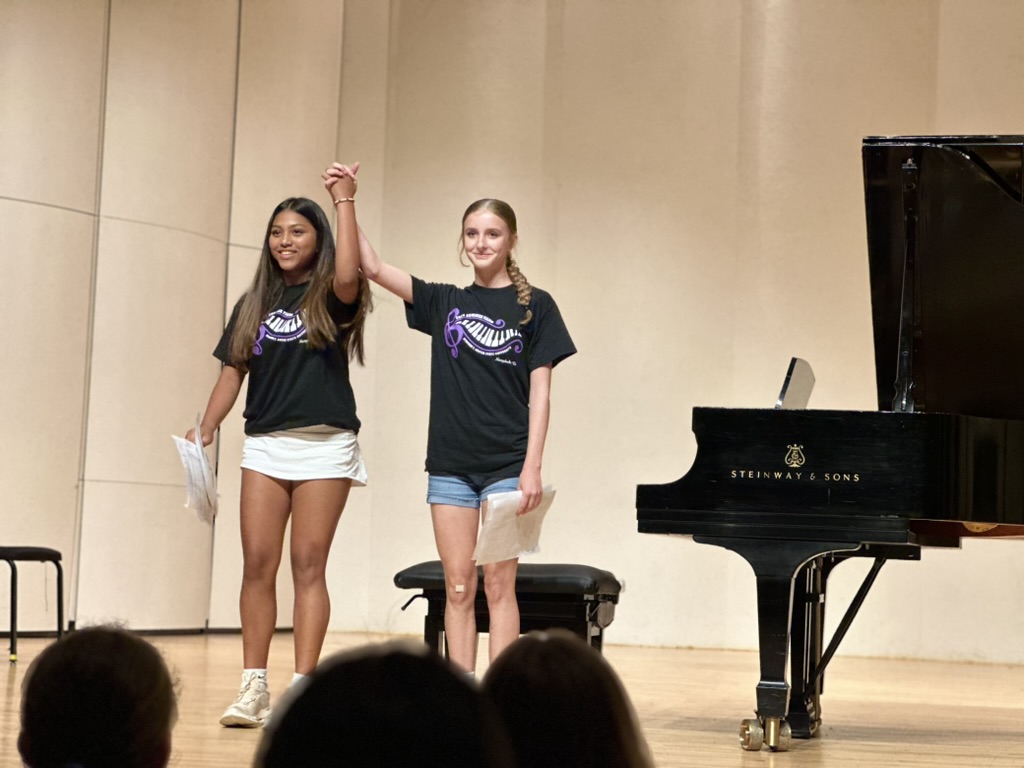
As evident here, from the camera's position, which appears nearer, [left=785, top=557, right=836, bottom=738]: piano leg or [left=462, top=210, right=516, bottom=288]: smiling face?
[left=462, top=210, right=516, bottom=288]: smiling face

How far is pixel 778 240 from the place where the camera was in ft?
26.6

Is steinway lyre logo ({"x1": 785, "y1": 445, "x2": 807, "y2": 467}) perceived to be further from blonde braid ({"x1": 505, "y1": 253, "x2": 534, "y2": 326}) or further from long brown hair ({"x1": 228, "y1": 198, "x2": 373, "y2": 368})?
long brown hair ({"x1": 228, "y1": 198, "x2": 373, "y2": 368})

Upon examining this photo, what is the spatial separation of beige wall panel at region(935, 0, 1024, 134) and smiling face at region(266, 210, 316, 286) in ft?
17.0

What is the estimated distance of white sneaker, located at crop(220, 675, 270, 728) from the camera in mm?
3678

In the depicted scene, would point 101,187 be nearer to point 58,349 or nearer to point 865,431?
point 58,349

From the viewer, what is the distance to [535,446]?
12.1 ft

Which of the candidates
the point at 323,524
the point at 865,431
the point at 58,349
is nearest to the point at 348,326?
the point at 323,524

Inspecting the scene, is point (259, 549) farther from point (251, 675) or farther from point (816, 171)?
point (816, 171)

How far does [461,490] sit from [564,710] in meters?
2.66

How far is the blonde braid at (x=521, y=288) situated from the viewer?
3785 millimetres

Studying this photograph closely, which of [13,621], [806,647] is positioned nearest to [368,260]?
[806,647]

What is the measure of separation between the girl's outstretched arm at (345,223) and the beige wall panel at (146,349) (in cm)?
391

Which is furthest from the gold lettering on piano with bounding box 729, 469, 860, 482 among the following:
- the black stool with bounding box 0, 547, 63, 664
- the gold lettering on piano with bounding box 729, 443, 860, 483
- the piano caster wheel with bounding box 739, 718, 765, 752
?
the black stool with bounding box 0, 547, 63, 664

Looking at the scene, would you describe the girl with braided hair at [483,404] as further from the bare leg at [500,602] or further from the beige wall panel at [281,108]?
the beige wall panel at [281,108]
